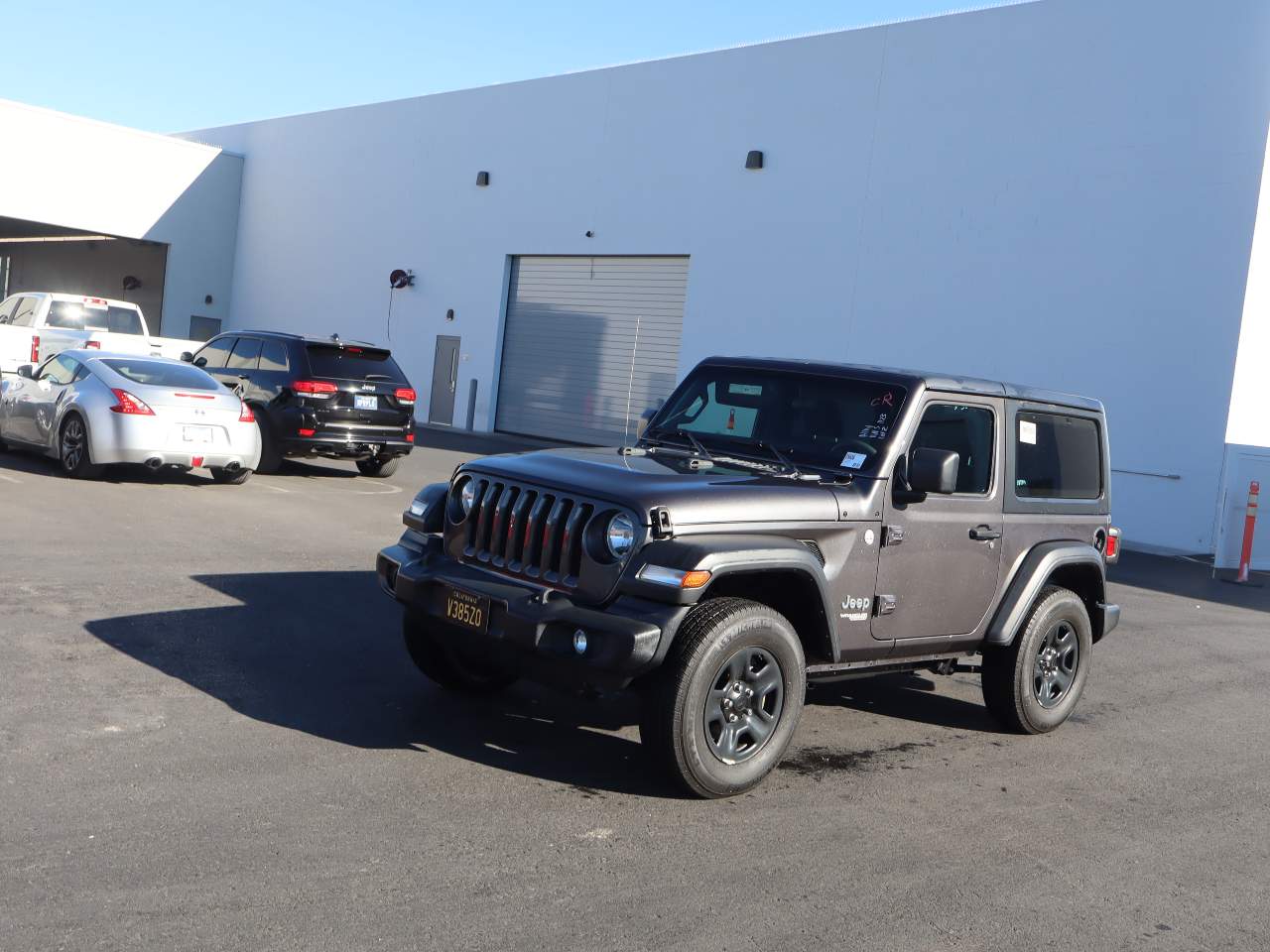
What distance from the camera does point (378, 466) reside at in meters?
16.8

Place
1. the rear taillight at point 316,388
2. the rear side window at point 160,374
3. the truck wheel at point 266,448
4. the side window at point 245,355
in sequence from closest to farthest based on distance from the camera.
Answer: the rear side window at point 160,374 → the rear taillight at point 316,388 → the truck wheel at point 266,448 → the side window at point 245,355

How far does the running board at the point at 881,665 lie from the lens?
19.8 feet

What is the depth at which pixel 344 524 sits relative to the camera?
1223cm

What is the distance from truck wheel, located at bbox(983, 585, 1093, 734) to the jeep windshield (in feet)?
4.80

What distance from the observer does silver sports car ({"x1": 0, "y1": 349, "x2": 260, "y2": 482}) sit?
42.5 ft

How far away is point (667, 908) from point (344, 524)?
852cm

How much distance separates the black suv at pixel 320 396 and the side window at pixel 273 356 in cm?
1

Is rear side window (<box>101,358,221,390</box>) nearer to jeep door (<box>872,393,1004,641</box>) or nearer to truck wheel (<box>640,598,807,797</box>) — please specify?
jeep door (<box>872,393,1004,641</box>)

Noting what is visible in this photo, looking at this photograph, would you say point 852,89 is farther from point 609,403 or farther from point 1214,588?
point 1214,588

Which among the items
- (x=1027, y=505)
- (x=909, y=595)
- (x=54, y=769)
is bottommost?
(x=54, y=769)

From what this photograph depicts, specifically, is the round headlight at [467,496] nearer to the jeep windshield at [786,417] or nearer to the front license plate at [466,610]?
the front license plate at [466,610]

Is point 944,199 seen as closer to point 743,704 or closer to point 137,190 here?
point 743,704

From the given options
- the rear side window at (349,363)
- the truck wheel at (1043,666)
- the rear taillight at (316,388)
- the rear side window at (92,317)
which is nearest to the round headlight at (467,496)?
the truck wheel at (1043,666)

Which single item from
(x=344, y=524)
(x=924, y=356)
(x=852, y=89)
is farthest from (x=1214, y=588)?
(x=852, y=89)
